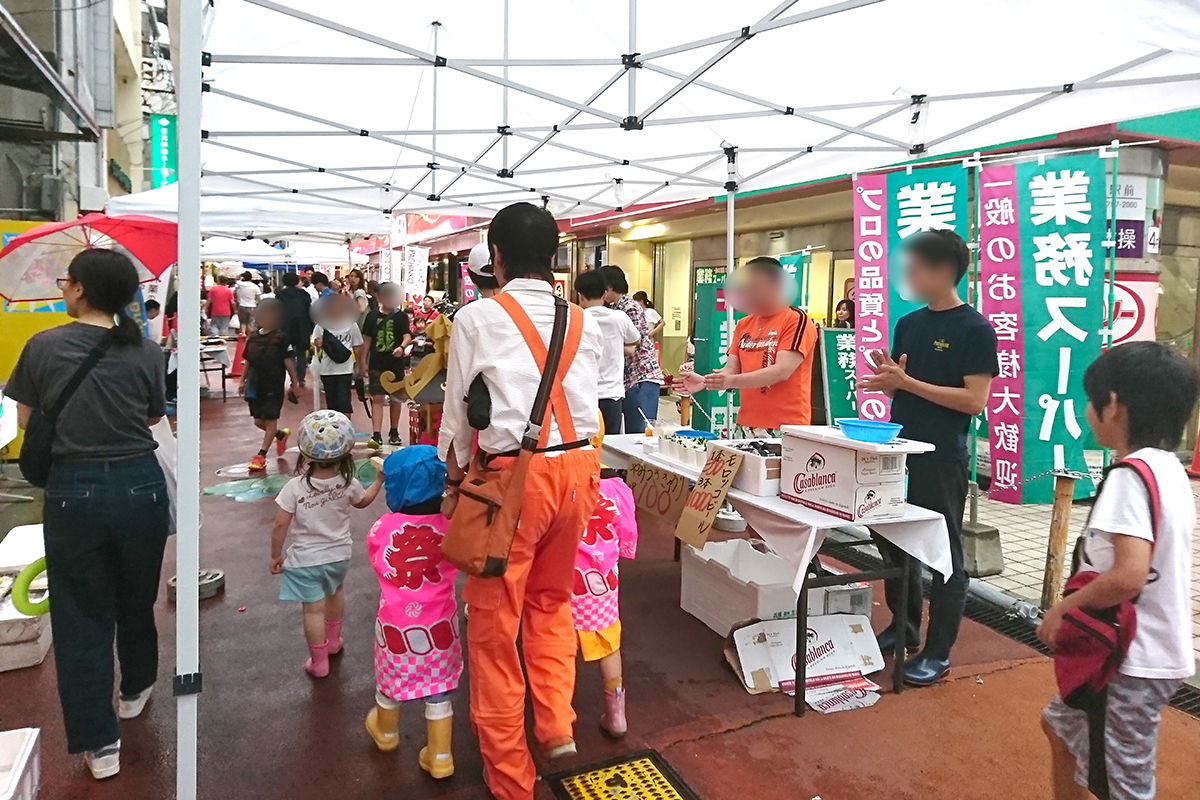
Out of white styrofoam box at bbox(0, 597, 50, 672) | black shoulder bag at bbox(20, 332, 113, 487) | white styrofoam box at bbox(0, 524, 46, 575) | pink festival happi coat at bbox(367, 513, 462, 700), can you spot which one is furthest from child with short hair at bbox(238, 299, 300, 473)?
pink festival happi coat at bbox(367, 513, 462, 700)

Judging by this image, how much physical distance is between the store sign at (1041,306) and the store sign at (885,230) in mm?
258

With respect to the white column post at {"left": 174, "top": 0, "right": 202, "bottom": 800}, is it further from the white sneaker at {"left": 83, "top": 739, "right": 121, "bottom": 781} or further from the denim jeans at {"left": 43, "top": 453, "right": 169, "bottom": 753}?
the white sneaker at {"left": 83, "top": 739, "right": 121, "bottom": 781}

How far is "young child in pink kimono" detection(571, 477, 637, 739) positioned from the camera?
296cm

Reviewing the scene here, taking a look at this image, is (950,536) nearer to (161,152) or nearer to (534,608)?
(534,608)

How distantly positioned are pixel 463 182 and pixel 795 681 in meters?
6.24

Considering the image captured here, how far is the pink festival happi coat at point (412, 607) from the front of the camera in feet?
8.72

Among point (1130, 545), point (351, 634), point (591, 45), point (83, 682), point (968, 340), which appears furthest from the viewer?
point (591, 45)

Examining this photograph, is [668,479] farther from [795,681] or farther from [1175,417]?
[1175,417]

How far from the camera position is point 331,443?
3297 mm

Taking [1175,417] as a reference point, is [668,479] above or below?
below

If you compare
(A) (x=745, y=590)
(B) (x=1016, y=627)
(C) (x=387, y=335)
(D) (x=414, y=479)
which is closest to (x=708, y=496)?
(A) (x=745, y=590)

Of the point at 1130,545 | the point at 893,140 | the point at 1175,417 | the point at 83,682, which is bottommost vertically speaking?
the point at 83,682

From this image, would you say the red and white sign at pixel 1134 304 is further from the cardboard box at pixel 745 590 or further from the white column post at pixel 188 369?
the white column post at pixel 188 369

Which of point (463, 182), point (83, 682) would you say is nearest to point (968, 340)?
point (83, 682)
